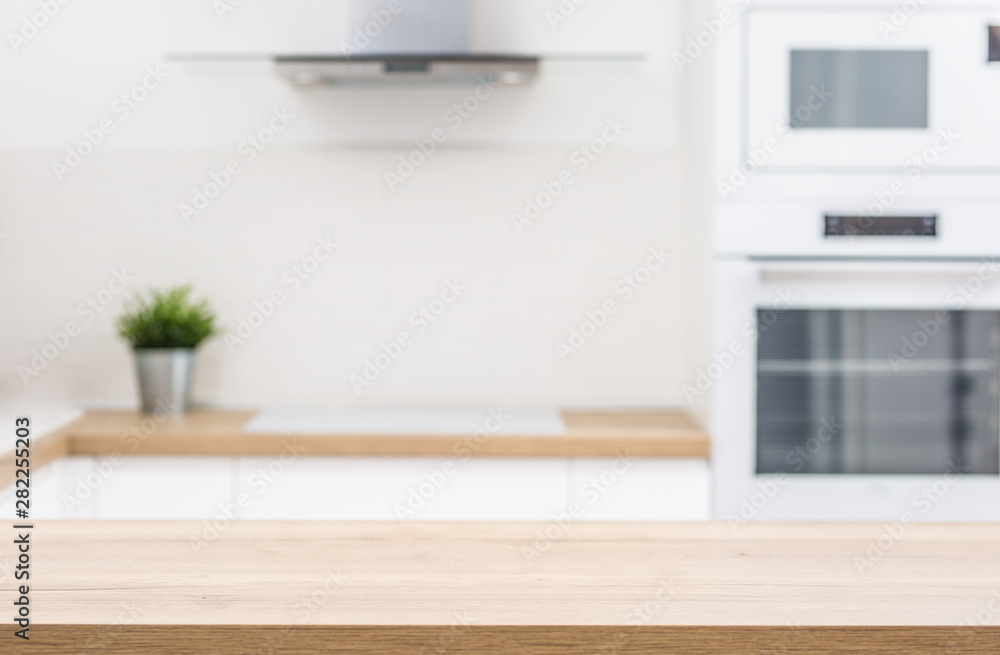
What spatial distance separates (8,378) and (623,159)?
166 cm

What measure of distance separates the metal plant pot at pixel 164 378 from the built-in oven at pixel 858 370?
124cm

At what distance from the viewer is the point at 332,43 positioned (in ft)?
7.84

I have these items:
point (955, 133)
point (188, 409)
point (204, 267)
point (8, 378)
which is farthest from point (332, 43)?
point (955, 133)

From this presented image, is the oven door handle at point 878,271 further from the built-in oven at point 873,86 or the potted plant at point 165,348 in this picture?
the potted plant at point 165,348

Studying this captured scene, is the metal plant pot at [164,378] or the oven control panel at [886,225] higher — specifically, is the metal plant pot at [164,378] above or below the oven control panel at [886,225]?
below

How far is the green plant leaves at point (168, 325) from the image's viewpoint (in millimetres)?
2225

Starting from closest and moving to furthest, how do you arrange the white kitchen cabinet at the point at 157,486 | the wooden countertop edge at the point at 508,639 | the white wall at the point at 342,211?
the wooden countertop edge at the point at 508,639 < the white kitchen cabinet at the point at 157,486 < the white wall at the point at 342,211

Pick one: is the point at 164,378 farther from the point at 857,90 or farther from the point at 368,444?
the point at 857,90

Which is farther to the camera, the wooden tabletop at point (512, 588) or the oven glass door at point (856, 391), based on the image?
the oven glass door at point (856, 391)

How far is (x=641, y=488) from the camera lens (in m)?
1.99

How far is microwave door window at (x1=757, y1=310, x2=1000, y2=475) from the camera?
202cm

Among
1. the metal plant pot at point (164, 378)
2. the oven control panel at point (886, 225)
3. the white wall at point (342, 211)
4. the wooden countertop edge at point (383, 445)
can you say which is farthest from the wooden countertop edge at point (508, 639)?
the white wall at point (342, 211)

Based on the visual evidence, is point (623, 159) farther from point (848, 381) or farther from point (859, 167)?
point (848, 381)

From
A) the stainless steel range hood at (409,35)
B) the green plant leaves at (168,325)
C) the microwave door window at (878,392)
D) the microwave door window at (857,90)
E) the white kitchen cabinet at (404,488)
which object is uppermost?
the stainless steel range hood at (409,35)
